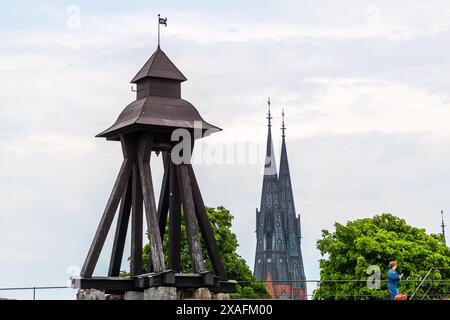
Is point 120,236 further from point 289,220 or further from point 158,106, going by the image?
point 289,220

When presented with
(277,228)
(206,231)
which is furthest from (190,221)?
(277,228)

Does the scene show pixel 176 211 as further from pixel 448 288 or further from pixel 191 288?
pixel 448 288

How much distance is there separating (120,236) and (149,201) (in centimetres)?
205

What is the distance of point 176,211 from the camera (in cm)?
3378

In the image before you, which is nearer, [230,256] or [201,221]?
[201,221]

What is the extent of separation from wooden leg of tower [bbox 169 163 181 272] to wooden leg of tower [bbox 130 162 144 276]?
1.07m

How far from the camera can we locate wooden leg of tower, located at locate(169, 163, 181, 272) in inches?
1314

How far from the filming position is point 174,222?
33.9m

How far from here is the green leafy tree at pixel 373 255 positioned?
54.2 m

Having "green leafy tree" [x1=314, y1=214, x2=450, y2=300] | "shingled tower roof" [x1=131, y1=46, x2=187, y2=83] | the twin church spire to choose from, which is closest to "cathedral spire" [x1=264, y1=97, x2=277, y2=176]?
the twin church spire

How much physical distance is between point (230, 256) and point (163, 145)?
21061 mm
